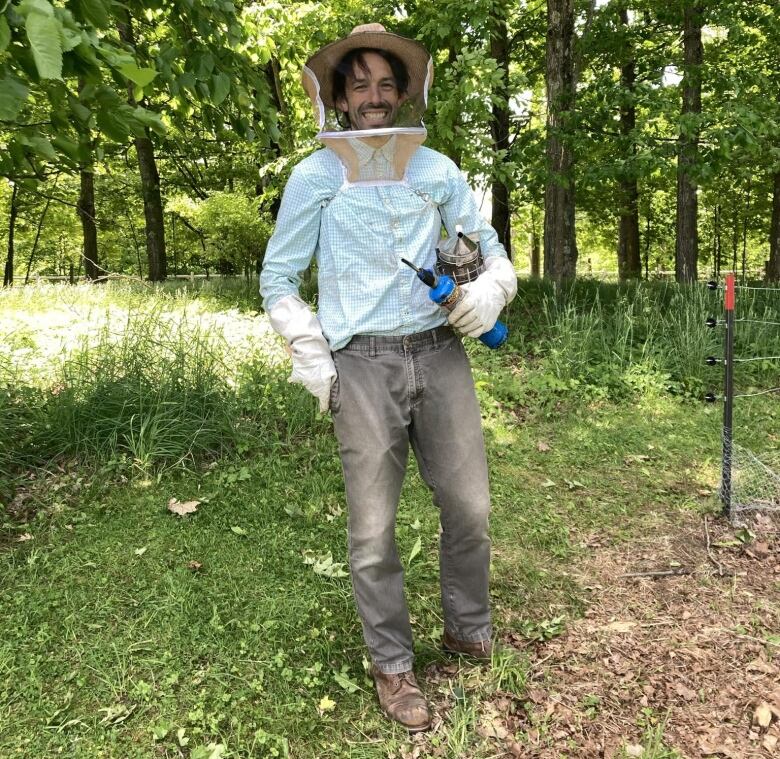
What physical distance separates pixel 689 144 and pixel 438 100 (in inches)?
118

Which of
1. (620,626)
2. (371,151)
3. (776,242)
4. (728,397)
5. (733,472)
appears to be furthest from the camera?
(776,242)

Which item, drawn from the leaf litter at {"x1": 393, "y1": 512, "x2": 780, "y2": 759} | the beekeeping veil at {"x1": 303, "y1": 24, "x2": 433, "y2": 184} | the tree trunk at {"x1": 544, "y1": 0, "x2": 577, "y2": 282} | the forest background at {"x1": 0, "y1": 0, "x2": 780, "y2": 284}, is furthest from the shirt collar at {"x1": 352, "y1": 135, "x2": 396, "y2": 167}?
the tree trunk at {"x1": 544, "y1": 0, "x2": 577, "y2": 282}

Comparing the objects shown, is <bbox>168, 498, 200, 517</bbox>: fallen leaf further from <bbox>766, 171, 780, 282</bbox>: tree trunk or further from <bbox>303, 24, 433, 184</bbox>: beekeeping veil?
<bbox>766, 171, 780, 282</bbox>: tree trunk

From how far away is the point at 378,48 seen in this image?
233cm

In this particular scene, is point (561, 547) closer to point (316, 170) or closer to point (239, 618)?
point (239, 618)

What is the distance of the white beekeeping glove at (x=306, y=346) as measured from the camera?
7.45 feet

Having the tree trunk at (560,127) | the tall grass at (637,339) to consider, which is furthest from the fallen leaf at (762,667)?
the tree trunk at (560,127)

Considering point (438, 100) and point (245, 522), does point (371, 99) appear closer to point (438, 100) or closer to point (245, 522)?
point (245, 522)

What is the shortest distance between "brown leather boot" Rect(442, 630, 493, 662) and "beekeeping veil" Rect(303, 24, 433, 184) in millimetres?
1855

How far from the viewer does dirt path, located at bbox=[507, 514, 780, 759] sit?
237 cm

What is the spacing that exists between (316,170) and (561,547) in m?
2.56

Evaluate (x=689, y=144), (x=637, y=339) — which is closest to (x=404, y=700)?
(x=637, y=339)

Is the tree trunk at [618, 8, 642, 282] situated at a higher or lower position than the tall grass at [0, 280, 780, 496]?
higher

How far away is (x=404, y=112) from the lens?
7.93 ft
